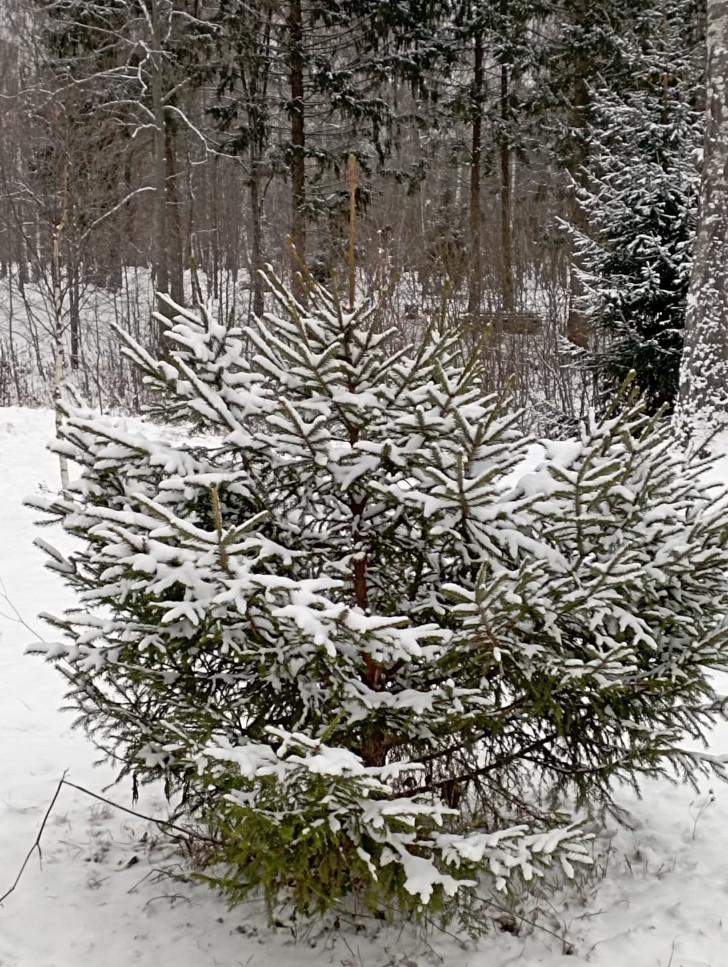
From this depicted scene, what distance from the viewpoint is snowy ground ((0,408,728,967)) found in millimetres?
2732

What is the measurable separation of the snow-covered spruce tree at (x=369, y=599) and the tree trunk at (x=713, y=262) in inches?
259

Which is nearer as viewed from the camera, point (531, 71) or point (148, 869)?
point (148, 869)

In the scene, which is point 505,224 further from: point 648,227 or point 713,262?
point 713,262

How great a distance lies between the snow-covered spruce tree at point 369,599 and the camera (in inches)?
86.6

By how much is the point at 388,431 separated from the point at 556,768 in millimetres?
1339

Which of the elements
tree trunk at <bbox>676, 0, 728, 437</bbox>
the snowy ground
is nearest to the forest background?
tree trunk at <bbox>676, 0, 728, 437</bbox>

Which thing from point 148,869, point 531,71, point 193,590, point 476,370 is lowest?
point 148,869

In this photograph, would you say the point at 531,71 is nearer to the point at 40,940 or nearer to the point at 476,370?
the point at 476,370

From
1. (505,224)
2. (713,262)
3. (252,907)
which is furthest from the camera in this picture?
(505,224)

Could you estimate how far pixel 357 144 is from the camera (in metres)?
17.7

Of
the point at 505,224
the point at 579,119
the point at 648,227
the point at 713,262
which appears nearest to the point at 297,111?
the point at 505,224

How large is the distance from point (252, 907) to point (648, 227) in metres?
10.2

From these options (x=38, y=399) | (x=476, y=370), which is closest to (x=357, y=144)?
(x=38, y=399)

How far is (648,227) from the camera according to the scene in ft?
35.2
